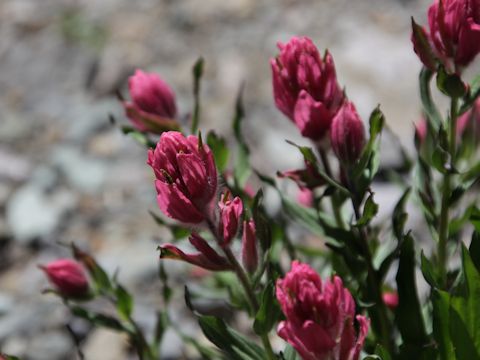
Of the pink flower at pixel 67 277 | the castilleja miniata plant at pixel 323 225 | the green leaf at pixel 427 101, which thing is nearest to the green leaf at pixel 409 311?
the castilleja miniata plant at pixel 323 225

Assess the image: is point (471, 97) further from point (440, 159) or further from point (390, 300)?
point (390, 300)

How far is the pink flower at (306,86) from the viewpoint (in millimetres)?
1065

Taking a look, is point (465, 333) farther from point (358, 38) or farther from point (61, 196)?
point (358, 38)

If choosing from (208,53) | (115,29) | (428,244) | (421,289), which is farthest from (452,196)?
(115,29)

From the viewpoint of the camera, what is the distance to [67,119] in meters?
3.00

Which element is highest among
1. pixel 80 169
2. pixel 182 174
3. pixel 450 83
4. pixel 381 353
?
pixel 80 169

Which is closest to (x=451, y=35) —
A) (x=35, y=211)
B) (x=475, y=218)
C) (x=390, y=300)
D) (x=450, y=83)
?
(x=450, y=83)

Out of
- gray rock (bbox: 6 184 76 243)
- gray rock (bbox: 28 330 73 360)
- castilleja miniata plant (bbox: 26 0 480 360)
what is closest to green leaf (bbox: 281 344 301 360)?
castilleja miniata plant (bbox: 26 0 480 360)

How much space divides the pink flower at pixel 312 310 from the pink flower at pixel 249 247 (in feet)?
0.50

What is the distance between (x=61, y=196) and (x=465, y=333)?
185 centimetres

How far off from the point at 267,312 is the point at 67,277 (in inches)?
19.1

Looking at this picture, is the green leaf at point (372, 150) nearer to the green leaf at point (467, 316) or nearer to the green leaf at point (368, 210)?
the green leaf at point (368, 210)

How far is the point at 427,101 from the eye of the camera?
1.19m

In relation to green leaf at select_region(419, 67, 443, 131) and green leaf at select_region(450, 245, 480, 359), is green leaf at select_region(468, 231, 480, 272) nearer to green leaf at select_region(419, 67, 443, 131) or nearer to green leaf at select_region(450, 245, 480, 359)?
green leaf at select_region(450, 245, 480, 359)
